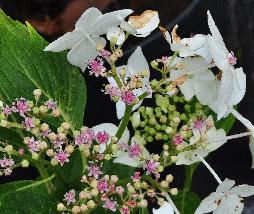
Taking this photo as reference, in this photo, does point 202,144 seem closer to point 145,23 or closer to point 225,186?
point 225,186

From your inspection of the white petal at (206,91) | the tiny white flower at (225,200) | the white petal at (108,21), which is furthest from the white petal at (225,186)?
the white petal at (108,21)

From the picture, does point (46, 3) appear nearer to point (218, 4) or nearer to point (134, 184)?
point (218, 4)

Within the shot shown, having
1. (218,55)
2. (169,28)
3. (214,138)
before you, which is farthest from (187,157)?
(169,28)

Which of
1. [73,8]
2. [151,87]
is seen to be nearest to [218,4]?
[73,8]

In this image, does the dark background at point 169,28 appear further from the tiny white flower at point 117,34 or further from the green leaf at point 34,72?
the tiny white flower at point 117,34

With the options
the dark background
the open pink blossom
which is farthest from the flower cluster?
the dark background
